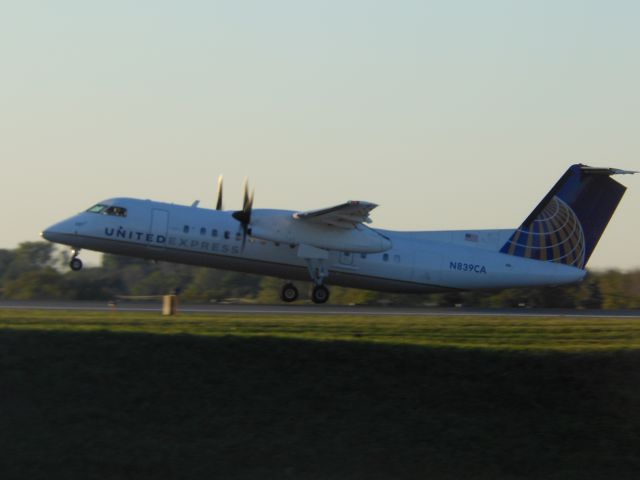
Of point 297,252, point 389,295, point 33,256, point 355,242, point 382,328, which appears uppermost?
point 33,256

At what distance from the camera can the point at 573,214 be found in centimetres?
2972

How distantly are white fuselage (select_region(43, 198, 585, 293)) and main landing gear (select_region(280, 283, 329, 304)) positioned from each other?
1.58 feet

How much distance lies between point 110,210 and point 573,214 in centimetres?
1436

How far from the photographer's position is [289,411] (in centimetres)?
1362

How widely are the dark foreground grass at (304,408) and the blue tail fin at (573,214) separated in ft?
46.9

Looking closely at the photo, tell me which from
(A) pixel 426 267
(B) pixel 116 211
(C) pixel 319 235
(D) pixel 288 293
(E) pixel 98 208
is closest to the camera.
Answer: (B) pixel 116 211

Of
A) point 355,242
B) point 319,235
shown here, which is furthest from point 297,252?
point 355,242

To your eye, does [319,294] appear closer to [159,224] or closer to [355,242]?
[355,242]

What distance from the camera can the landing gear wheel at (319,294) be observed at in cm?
2761

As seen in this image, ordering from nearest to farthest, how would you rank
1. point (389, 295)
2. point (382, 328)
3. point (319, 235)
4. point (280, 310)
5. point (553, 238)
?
point (382, 328)
point (280, 310)
point (319, 235)
point (553, 238)
point (389, 295)

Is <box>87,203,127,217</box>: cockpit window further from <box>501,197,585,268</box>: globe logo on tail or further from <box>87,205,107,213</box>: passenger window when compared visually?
<box>501,197,585,268</box>: globe logo on tail

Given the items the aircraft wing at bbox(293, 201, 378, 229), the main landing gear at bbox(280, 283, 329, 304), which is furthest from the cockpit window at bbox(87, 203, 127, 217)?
the main landing gear at bbox(280, 283, 329, 304)

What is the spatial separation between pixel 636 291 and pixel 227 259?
18.1 m

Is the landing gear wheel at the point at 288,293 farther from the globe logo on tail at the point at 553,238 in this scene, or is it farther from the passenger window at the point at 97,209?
the globe logo on tail at the point at 553,238
